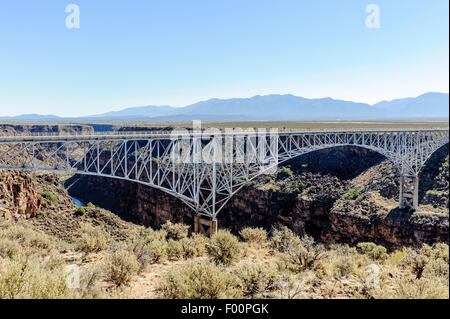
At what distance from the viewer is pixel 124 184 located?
53.9m

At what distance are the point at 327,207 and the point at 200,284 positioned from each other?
3122 centimetres

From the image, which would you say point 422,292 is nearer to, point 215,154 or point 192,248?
point 192,248

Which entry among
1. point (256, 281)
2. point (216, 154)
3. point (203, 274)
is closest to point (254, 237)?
point (256, 281)

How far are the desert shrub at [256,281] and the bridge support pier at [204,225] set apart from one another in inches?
605

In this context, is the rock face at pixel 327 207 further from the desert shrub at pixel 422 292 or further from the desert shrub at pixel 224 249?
the desert shrub at pixel 422 292

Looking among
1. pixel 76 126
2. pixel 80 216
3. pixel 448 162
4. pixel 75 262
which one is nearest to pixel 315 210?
pixel 448 162

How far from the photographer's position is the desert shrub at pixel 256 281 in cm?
675

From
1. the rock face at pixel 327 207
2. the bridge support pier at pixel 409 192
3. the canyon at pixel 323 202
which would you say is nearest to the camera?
the canyon at pixel 323 202

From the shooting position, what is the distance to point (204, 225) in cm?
2391

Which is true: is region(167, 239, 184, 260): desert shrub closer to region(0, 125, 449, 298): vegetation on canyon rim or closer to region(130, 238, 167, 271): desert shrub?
region(0, 125, 449, 298): vegetation on canyon rim

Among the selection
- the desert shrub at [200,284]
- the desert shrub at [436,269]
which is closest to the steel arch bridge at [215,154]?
the desert shrub at [200,284]
